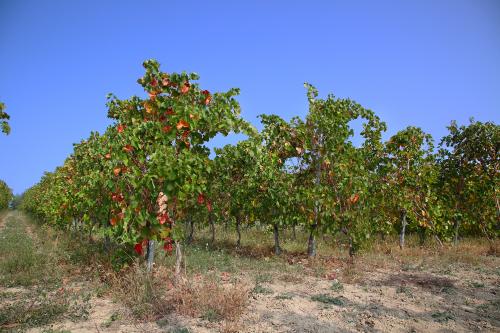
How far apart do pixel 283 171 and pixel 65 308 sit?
8221 mm

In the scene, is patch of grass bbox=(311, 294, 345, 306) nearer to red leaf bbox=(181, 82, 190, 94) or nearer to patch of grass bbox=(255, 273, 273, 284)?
patch of grass bbox=(255, 273, 273, 284)

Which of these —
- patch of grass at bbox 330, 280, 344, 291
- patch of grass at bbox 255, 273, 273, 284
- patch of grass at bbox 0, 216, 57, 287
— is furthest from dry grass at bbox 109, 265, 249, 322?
patch of grass at bbox 0, 216, 57, 287

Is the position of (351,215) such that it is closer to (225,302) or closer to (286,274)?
(286,274)

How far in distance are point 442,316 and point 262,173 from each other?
7.09 m

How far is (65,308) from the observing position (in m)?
5.95

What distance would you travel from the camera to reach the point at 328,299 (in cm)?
669

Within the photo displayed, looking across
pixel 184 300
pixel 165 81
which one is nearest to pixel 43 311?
pixel 184 300

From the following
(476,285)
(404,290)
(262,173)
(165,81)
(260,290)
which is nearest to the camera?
(260,290)

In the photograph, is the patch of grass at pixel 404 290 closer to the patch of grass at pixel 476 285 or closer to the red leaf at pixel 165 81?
the patch of grass at pixel 476 285

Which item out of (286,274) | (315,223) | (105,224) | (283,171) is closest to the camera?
(105,224)

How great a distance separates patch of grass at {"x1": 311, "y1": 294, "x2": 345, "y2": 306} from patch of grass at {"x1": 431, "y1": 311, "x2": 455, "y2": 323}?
1547 millimetres

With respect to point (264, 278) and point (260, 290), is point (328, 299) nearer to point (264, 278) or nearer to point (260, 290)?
point (260, 290)

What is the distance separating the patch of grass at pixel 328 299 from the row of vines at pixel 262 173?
2897 millimetres

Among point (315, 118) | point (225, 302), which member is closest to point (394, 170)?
point (315, 118)
